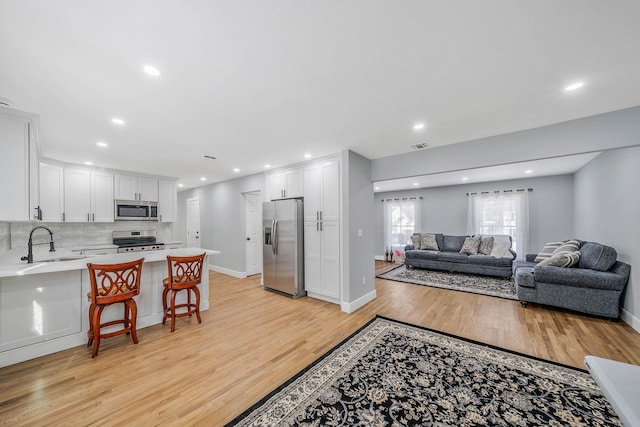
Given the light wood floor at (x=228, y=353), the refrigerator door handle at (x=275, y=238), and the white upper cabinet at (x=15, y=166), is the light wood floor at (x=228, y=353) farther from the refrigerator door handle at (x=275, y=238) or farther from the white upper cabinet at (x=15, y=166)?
the white upper cabinet at (x=15, y=166)

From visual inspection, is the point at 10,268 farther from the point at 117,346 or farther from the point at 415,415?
the point at 415,415

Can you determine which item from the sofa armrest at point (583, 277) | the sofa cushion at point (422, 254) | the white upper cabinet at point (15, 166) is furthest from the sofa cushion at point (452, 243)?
the white upper cabinet at point (15, 166)

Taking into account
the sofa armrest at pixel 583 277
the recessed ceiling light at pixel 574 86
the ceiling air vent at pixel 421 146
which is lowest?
the sofa armrest at pixel 583 277

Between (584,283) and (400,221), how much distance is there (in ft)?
15.8

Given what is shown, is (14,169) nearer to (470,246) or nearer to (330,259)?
(330,259)

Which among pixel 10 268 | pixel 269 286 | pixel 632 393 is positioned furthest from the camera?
pixel 269 286

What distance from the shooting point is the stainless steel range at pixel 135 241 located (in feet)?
16.7

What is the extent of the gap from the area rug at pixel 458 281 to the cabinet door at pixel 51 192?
6.79 meters

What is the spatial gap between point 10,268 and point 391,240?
26.4 ft

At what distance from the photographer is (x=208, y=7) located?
129cm

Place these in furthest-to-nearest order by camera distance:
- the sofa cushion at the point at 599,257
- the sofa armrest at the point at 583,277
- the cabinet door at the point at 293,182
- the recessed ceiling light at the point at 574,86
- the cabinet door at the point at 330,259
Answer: the cabinet door at the point at 293,182, the cabinet door at the point at 330,259, the sofa cushion at the point at 599,257, the sofa armrest at the point at 583,277, the recessed ceiling light at the point at 574,86

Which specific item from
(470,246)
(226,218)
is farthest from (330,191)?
(470,246)

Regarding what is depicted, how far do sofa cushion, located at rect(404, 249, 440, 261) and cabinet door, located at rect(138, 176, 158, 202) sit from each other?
6.68 meters

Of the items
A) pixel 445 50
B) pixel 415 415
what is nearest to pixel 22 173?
pixel 445 50
